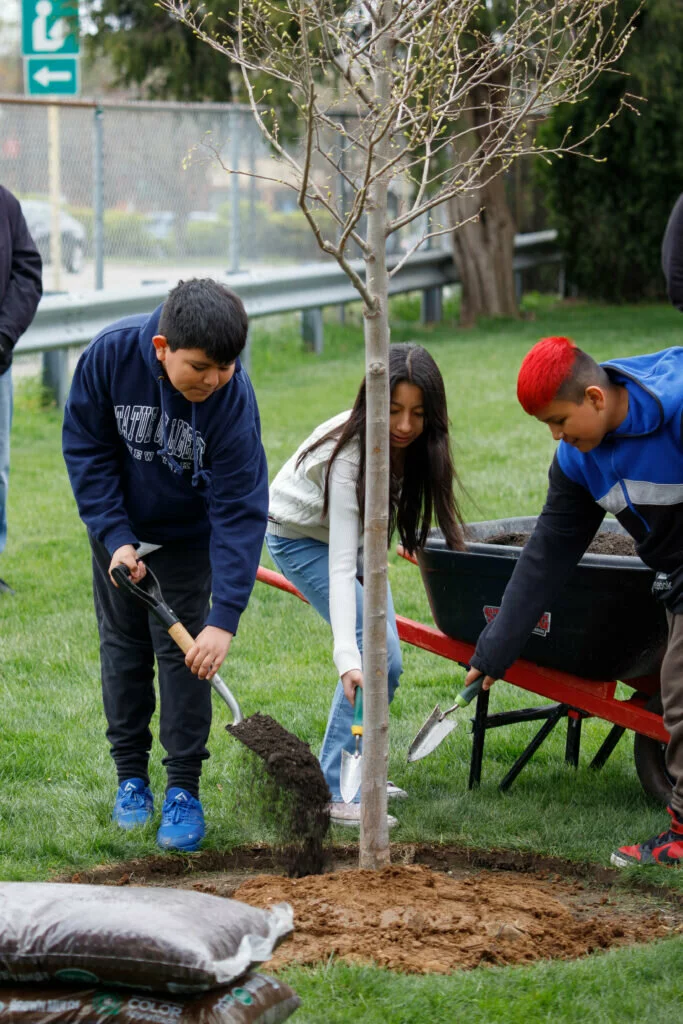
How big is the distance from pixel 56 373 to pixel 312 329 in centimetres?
428

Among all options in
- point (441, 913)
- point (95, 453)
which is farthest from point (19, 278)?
point (441, 913)

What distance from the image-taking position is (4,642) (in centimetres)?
546

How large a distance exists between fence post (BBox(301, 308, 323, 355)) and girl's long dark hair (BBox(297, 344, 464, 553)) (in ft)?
31.8

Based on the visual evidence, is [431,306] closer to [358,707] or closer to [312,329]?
[312,329]

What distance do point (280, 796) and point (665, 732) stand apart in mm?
1053

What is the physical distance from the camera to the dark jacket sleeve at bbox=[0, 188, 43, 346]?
5.66 metres

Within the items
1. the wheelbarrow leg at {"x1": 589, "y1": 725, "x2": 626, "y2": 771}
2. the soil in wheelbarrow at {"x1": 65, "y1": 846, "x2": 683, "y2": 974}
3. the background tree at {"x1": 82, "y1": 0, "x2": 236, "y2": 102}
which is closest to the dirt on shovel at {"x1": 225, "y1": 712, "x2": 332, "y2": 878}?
the soil in wheelbarrow at {"x1": 65, "y1": 846, "x2": 683, "y2": 974}

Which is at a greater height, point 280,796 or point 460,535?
point 460,535

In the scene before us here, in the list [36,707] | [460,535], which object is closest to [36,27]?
[36,707]

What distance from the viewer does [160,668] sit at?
3.81 meters

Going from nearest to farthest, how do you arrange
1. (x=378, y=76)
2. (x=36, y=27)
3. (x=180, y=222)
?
(x=378, y=76)
(x=36, y=27)
(x=180, y=222)

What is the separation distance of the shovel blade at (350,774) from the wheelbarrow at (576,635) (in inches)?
18.2

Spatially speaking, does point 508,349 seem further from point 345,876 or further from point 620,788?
point 345,876

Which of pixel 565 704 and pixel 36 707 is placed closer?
pixel 565 704
